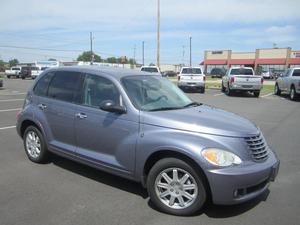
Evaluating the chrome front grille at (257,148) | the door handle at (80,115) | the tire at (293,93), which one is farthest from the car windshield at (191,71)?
the chrome front grille at (257,148)

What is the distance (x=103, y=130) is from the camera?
5164mm

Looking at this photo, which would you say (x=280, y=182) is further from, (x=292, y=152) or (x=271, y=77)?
(x=271, y=77)

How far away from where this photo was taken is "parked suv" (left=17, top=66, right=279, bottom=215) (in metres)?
4.25

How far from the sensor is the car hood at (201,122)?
438 cm

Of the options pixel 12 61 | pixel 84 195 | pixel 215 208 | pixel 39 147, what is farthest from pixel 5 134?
pixel 12 61

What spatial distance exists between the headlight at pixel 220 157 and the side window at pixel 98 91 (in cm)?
151

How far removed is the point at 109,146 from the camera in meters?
5.12

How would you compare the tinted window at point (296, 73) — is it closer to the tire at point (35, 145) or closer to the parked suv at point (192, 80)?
the parked suv at point (192, 80)

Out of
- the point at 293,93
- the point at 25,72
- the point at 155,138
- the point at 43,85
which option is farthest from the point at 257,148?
the point at 25,72

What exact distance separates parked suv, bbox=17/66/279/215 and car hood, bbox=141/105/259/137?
0.5 inches

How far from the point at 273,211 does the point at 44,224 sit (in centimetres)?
271

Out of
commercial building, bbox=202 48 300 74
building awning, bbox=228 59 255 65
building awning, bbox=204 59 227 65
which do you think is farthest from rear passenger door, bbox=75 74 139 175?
building awning, bbox=204 59 227 65

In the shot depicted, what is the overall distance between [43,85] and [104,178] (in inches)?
81.3

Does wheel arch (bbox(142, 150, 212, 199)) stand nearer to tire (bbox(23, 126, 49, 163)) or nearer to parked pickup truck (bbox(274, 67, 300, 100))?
tire (bbox(23, 126, 49, 163))
